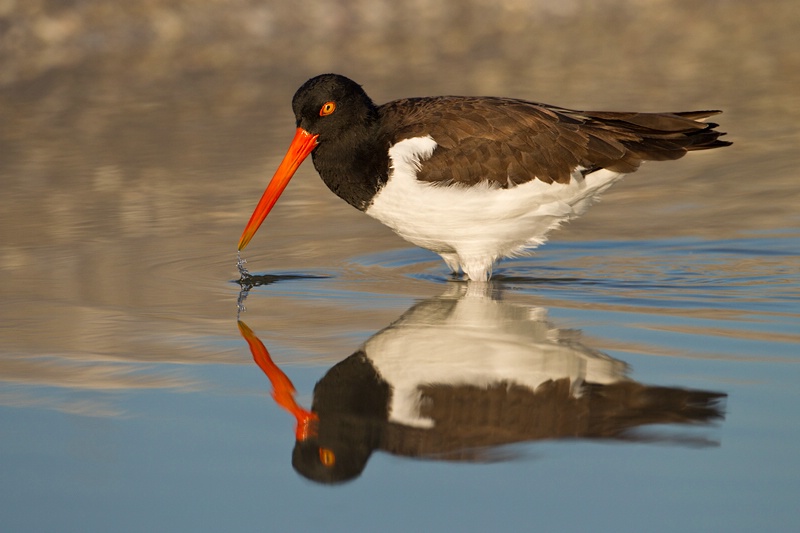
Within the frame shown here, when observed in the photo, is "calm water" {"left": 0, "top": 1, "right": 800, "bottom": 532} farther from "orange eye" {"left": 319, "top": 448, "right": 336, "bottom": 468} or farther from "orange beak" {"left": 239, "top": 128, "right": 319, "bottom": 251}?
"orange beak" {"left": 239, "top": 128, "right": 319, "bottom": 251}

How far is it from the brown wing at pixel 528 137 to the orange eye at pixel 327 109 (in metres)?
0.31

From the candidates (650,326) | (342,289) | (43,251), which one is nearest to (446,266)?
(342,289)

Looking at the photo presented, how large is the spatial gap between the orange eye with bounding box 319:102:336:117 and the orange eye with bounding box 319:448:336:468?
9.32 feet

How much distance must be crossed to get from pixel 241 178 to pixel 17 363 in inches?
170

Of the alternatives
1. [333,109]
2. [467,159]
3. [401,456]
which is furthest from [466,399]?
[333,109]

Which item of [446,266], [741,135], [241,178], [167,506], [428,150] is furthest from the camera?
[741,135]

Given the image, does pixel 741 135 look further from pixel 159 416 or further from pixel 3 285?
pixel 159 416

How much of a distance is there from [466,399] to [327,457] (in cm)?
→ 66

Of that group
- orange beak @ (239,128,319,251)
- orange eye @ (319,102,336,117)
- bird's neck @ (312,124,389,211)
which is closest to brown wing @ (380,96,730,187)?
bird's neck @ (312,124,389,211)

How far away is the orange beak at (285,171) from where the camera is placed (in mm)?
6562

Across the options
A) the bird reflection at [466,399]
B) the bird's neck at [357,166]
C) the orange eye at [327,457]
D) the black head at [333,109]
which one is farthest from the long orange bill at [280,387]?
the black head at [333,109]

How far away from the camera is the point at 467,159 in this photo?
630 centimetres

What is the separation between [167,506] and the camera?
3.59 metres

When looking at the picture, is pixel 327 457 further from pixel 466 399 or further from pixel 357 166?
pixel 357 166
